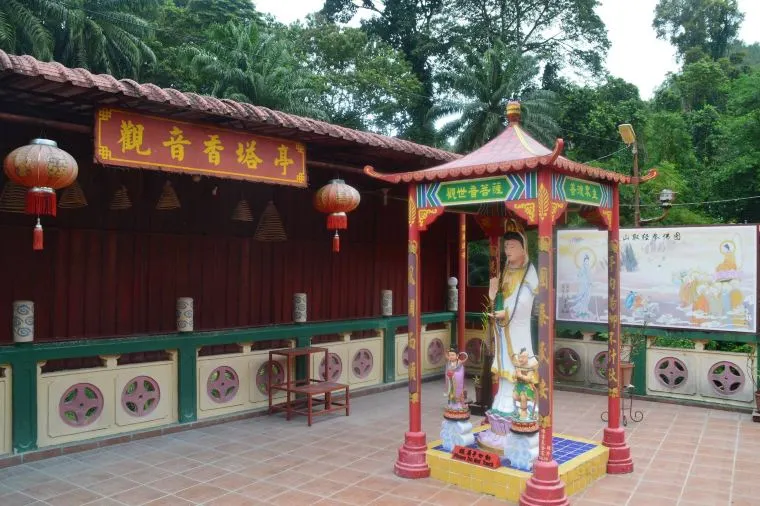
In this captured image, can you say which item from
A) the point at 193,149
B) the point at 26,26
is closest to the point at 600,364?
the point at 193,149

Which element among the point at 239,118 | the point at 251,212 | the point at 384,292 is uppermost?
the point at 239,118

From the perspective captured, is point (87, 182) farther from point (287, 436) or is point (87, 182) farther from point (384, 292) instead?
point (384, 292)

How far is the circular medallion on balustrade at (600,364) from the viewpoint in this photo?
8766mm

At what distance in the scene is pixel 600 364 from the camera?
880 centimetres

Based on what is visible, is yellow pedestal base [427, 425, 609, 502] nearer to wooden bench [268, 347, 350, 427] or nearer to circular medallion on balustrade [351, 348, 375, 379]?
wooden bench [268, 347, 350, 427]

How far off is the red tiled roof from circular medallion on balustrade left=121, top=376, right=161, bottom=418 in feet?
9.72

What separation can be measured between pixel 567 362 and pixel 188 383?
5503 millimetres

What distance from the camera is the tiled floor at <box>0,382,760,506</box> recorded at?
15.2 feet

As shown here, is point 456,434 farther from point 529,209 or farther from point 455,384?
point 529,209

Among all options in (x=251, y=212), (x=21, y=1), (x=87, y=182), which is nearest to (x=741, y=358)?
(x=251, y=212)

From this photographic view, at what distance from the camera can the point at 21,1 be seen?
713 inches

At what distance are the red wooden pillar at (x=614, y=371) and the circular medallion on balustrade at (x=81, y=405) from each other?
4807 mm

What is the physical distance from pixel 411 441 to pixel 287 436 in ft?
5.91

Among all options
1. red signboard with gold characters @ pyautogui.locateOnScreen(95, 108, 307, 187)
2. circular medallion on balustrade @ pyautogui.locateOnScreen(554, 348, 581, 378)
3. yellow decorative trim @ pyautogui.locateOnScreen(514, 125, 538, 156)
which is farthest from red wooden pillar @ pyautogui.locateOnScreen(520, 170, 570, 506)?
circular medallion on balustrade @ pyautogui.locateOnScreen(554, 348, 581, 378)
